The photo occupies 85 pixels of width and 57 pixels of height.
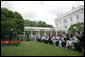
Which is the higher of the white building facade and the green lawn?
the white building facade

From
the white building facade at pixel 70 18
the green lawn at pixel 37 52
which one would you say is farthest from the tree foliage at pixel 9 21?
the white building facade at pixel 70 18

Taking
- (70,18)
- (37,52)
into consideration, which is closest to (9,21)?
(37,52)

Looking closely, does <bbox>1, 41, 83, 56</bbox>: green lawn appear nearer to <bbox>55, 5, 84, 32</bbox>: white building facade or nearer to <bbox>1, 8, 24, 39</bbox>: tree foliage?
<bbox>1, 8, 24, 39</bbox>: tree foliage

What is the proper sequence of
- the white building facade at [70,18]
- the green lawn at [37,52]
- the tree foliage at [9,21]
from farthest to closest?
the white building facade at [70,18] < the tree foliage at [9,21] < the green lawn at [37,52]

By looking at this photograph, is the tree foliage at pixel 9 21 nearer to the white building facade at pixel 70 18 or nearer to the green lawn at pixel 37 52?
the green lawn at pixel 37 52

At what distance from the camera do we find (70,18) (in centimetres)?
4062

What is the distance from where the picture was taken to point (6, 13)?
688 inches

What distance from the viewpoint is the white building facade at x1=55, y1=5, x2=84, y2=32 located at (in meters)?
35.4

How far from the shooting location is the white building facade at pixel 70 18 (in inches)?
1393

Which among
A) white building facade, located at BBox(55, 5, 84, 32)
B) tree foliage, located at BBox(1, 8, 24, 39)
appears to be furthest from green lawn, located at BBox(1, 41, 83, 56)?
white building facade, located at BBox(55, 5, 84, 32)

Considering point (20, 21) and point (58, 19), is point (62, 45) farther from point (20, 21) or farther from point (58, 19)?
point (58, 19)

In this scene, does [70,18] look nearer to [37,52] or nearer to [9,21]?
[9,21]

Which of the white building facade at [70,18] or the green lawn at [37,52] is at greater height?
the white building facade at [70,18]

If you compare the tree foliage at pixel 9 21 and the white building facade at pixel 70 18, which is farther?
the white building facade at pixel 70 18
